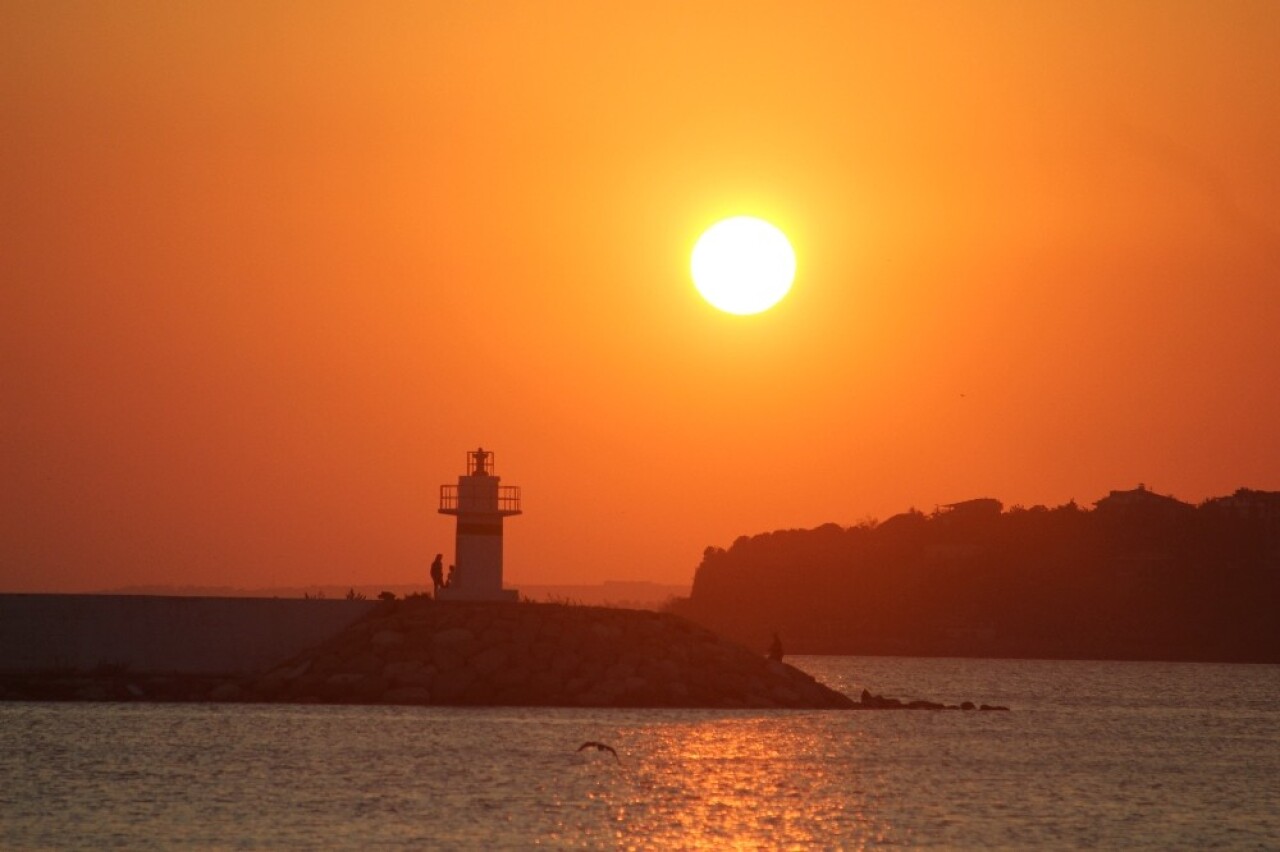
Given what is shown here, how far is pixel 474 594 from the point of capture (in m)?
63.2

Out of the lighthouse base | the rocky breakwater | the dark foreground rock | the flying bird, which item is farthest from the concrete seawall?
the flying bird

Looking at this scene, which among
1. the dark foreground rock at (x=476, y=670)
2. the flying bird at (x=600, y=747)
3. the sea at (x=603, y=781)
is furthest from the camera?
the dark foreground rock at (x=476, y=670)

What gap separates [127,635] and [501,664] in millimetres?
10055

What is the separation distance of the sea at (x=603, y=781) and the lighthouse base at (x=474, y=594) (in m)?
5.46

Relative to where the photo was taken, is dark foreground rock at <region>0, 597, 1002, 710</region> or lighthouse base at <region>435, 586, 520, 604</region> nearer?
dark foreground rock at <region>0, 597, 1002, 710</region>

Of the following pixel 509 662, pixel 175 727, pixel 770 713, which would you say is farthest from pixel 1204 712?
pixel 175 727

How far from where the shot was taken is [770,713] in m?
61.9

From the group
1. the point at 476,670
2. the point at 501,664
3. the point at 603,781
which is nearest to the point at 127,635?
the point at 476,670

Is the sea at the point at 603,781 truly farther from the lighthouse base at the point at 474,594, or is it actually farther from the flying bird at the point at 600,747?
the lighthouse base at the point at 474,594

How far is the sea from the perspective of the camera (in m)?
37.2

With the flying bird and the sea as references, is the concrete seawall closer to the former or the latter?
Answer: the sea

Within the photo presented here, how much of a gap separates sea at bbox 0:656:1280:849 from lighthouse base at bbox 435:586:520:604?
17.9 ft

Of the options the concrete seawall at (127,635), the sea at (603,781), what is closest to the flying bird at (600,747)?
the sea at (603,781)

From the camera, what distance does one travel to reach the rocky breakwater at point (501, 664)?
2287 inches
